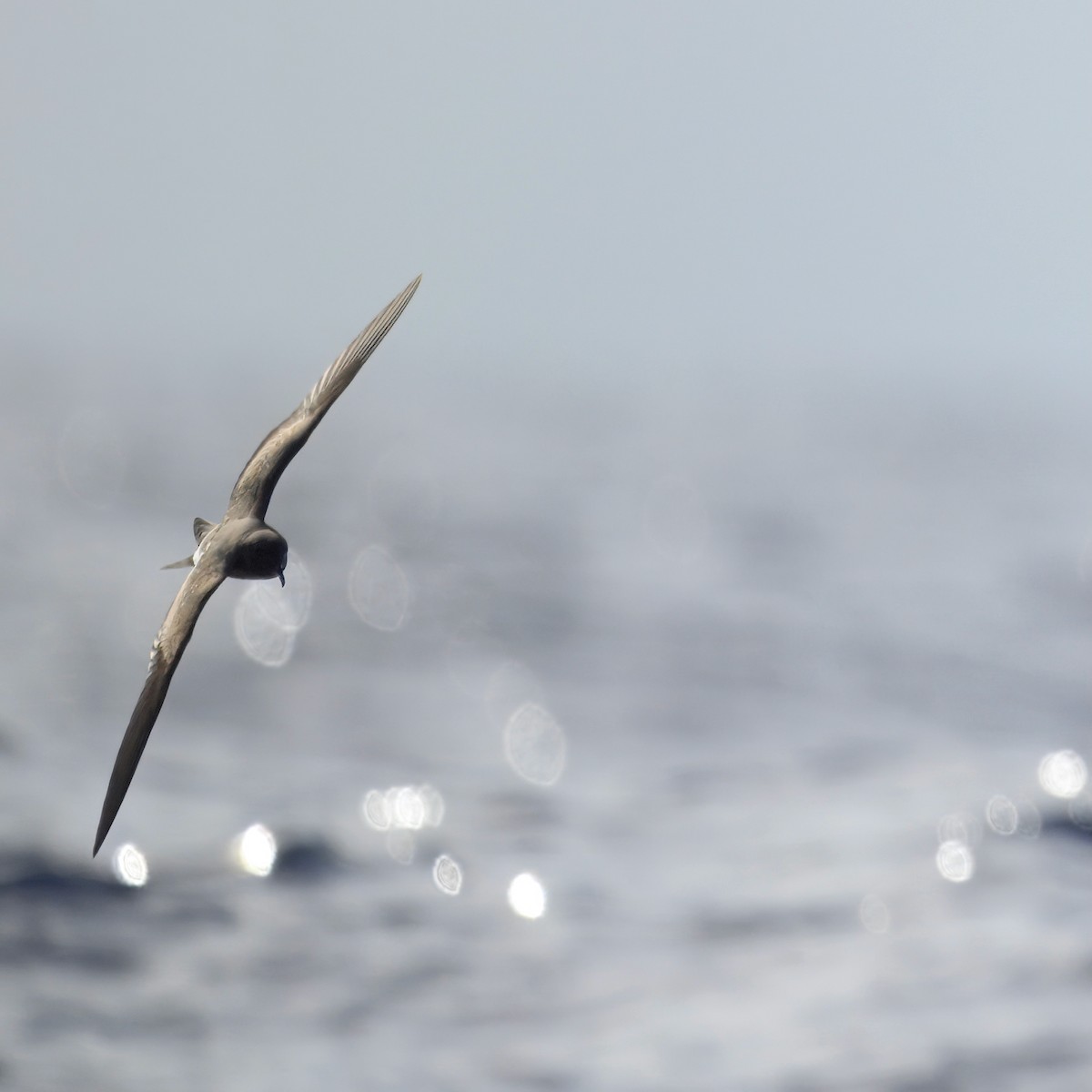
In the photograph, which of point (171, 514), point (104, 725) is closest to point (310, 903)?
point (104, 725)

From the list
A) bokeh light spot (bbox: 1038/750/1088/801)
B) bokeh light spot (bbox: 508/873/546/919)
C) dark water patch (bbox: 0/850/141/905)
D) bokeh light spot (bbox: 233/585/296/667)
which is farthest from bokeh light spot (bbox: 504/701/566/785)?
dark water patch (bbox: 0/850/141/905)

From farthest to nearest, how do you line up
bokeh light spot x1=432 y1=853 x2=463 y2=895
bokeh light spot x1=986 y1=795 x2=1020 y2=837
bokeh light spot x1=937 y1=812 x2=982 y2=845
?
bokeh light spot x1=986 y1=795 x2=1020 y2=837, bokeh light spot x1=937 y1=812 x2=982 y2=845, bokeh light spot x1=432 y1=853 x2=463 y2=895

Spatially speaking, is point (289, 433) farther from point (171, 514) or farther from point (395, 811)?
point (171, 514)

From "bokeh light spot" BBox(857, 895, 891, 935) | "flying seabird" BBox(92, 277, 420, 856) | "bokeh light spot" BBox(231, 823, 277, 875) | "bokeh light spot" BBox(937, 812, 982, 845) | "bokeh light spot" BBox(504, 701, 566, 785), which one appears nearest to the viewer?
"flying seabird" BBox(92, 277, 420, 856)

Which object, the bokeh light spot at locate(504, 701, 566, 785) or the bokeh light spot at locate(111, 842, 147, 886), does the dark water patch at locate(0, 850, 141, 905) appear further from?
the bokeh light spot at locate(504, 701, 566, 785)

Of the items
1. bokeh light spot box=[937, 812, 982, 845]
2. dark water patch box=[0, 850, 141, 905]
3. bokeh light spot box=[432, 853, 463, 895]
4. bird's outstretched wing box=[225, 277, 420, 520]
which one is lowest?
bird's outstretched wing box=[225, 277, 420, 520]

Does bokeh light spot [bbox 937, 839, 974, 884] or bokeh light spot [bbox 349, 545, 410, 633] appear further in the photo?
bokeh light spot [bbox 349, 545, 410, 633]
